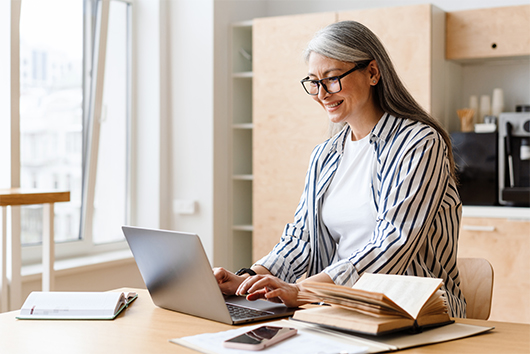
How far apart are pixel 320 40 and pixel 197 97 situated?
2.10 metres

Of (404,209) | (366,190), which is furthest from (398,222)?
(366,190)

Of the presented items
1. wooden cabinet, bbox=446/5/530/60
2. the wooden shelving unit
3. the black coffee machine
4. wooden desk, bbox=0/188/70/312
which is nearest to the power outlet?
the wooden shelving unit

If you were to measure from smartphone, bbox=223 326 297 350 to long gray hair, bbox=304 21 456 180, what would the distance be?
31.1 inches

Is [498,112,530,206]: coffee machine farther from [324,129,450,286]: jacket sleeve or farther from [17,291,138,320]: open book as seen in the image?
[17,291,138,320]: open book

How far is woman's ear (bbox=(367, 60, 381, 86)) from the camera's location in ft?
5.61

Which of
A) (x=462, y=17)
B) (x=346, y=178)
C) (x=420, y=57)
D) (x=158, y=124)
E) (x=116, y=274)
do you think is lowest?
(x=116, y=274)

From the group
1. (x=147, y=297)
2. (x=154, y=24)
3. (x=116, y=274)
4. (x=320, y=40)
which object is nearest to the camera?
(x=147, y=297)

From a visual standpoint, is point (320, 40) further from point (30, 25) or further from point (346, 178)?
point (30, 25)

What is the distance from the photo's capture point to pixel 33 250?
322 cm

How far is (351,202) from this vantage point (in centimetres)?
172

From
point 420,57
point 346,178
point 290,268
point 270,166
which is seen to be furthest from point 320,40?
point 270,166

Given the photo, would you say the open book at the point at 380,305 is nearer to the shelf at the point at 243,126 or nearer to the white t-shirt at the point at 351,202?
the white t-shirt at the point at 351,202

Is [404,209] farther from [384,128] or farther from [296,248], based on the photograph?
[296,248]

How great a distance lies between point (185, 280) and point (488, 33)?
260cm
